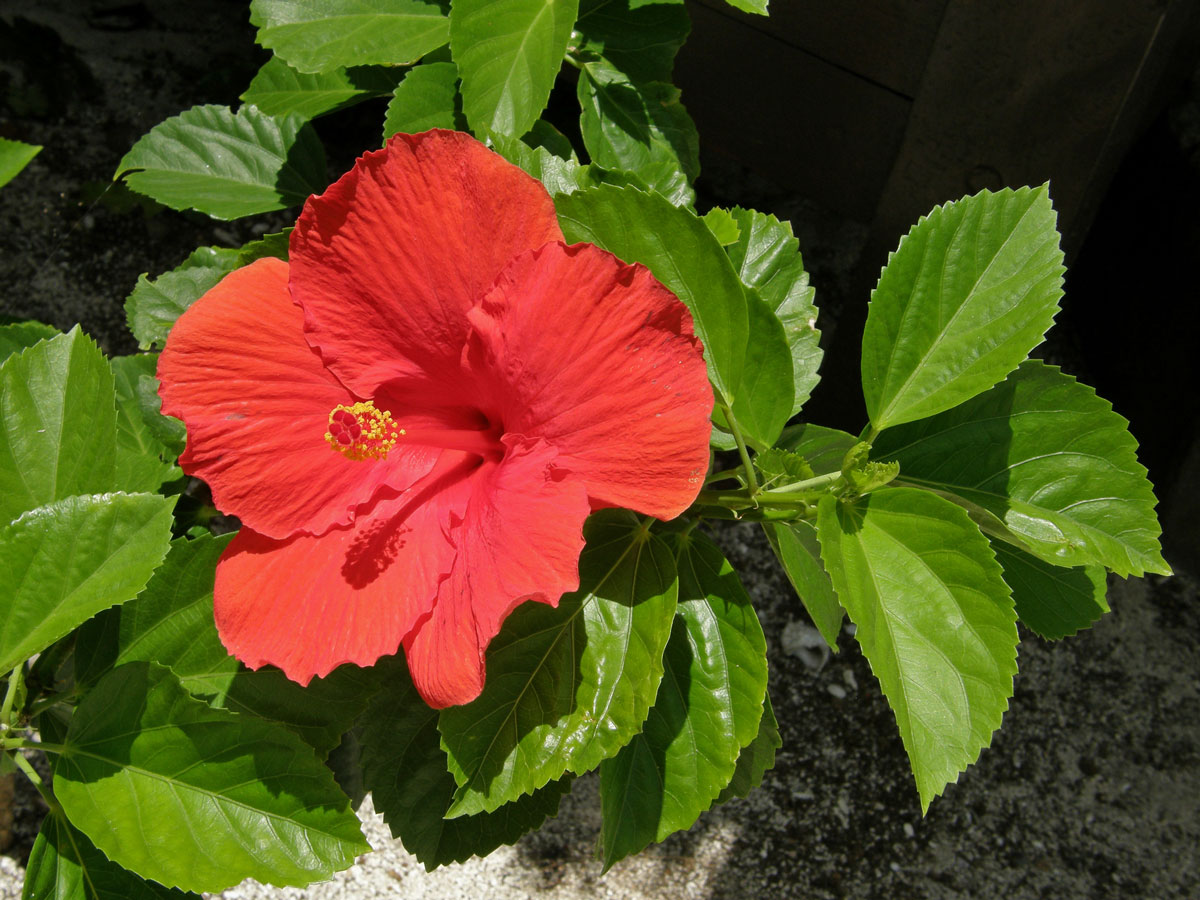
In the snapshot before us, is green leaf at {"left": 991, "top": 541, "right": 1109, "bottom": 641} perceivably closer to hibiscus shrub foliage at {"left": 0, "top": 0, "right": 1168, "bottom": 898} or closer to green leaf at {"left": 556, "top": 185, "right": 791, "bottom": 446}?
hibiscus shrub foliage at {"left": 0, "top": 0, "right": 1168, "bottom": 898}

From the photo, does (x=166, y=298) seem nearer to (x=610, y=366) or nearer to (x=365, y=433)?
(x=365, y=433)

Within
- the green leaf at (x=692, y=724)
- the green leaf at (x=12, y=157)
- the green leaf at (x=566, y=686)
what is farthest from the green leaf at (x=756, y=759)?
the green leaf at (x=12, y=157)

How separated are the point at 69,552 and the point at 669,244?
56 cm

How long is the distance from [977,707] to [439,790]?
21.9 inches

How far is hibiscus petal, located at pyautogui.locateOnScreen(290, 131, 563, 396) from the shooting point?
0.74 metres

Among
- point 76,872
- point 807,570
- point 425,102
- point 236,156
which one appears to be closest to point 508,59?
point 425,102

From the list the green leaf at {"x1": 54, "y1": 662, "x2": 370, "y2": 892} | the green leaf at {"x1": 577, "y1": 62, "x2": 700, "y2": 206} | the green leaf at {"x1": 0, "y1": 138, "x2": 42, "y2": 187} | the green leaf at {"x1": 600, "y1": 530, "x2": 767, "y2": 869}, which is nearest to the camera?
the green leaf at {"x1": 54, "y1": 662, "x2": 370, "y2": 892}

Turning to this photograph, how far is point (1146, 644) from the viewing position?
2.18 m

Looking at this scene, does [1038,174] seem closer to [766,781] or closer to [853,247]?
[853,247]

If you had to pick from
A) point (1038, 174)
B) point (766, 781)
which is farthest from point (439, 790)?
point (1038, 174)

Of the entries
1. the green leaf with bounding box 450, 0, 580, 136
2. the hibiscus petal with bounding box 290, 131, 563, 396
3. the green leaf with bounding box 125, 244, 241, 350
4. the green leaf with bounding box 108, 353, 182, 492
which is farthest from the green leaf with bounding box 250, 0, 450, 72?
the hibiscus petal with bounding box 290, 131, 563, 396

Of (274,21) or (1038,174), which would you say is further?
(1038,174)

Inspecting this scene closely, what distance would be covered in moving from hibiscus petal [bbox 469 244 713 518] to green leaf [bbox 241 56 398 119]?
811 millimetres

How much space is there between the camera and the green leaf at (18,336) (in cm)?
121
